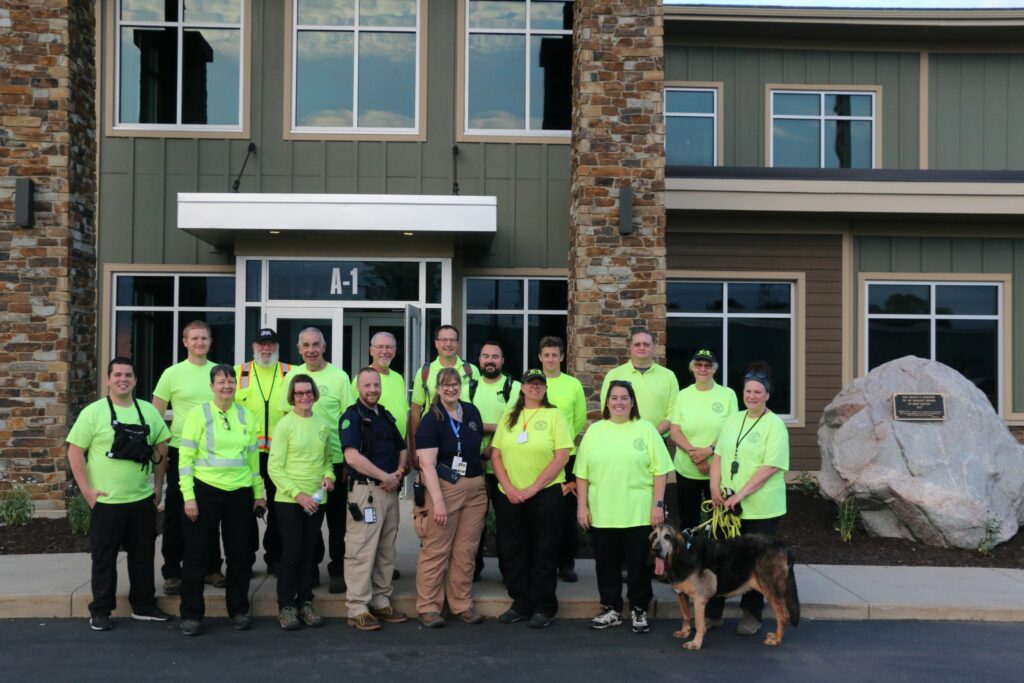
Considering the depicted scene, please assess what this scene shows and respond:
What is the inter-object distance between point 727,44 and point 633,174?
509cm

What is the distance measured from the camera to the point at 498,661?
6.16 m

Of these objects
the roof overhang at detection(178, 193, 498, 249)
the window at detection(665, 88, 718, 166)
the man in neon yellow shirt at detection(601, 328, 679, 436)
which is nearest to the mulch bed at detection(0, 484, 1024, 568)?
the man in neon yellow shirt at detection(601, 328, 679, 436)

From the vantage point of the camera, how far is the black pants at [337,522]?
7.33 metres

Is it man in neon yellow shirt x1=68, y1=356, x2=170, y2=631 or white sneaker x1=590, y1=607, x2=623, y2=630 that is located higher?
man in neon yellow shirt x1=68, y1=356, x2=170, y2=631

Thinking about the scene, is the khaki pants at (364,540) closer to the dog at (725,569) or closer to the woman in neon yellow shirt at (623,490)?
the woman in neon yellow shirt at (623,490)

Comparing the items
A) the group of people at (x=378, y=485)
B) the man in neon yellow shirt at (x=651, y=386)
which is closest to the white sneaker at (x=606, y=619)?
the group of people at (x=378, y=485)

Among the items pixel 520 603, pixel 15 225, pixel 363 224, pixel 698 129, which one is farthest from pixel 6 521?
pixel 698 129

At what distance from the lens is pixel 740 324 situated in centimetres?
1445

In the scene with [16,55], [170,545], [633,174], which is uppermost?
[16,55]

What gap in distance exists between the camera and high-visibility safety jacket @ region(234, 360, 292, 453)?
7.39m

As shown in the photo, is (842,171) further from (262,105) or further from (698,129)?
(262,105)

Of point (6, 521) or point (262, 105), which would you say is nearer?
point (6, 521)

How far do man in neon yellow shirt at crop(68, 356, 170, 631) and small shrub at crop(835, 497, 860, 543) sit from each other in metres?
6.57

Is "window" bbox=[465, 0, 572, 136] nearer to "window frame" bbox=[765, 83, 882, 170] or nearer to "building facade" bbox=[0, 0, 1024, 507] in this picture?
"building facade" bbox=[0, 0, 1024, 507]
